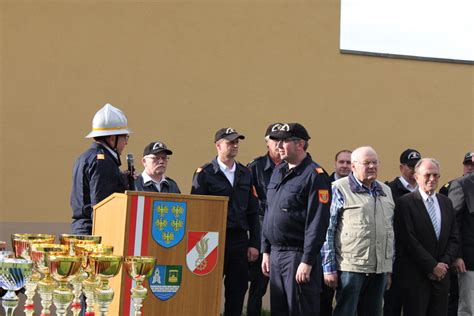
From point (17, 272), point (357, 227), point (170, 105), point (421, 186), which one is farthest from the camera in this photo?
point (170, 105)

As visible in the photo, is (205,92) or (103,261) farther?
(205,92)

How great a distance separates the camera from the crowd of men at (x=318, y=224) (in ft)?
21.2

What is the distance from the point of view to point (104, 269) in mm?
4121

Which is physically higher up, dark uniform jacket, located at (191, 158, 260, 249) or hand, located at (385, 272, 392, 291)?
dark uniform jacket, located at (191, 158, 260, 249)

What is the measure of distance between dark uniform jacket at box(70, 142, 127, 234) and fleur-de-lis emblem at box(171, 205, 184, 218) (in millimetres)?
739

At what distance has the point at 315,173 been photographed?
658 cm

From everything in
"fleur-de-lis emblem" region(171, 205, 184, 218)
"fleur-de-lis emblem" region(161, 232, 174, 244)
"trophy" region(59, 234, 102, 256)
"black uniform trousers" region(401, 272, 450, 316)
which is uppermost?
"fleur-de-lis emblem" region(171, 205, 184, 218)

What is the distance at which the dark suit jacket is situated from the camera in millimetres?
7582

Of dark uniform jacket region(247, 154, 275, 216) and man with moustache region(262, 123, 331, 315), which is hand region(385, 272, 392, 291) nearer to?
man with moustache region(262, 123, 331, 315)

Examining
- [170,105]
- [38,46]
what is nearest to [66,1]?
[38,46]

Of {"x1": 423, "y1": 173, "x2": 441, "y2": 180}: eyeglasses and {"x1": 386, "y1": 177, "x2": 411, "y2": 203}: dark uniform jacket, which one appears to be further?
{"x1": 386, "y1": 177, "x2": 411, "y2": 203}: dark uniform jacket

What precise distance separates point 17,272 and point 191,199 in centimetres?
205

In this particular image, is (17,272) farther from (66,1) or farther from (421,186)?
(66,1)

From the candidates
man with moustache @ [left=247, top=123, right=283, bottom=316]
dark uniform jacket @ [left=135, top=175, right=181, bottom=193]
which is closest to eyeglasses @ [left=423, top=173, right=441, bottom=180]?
man with moustache @ [left=247, top=123, right=283, bottom=316]
